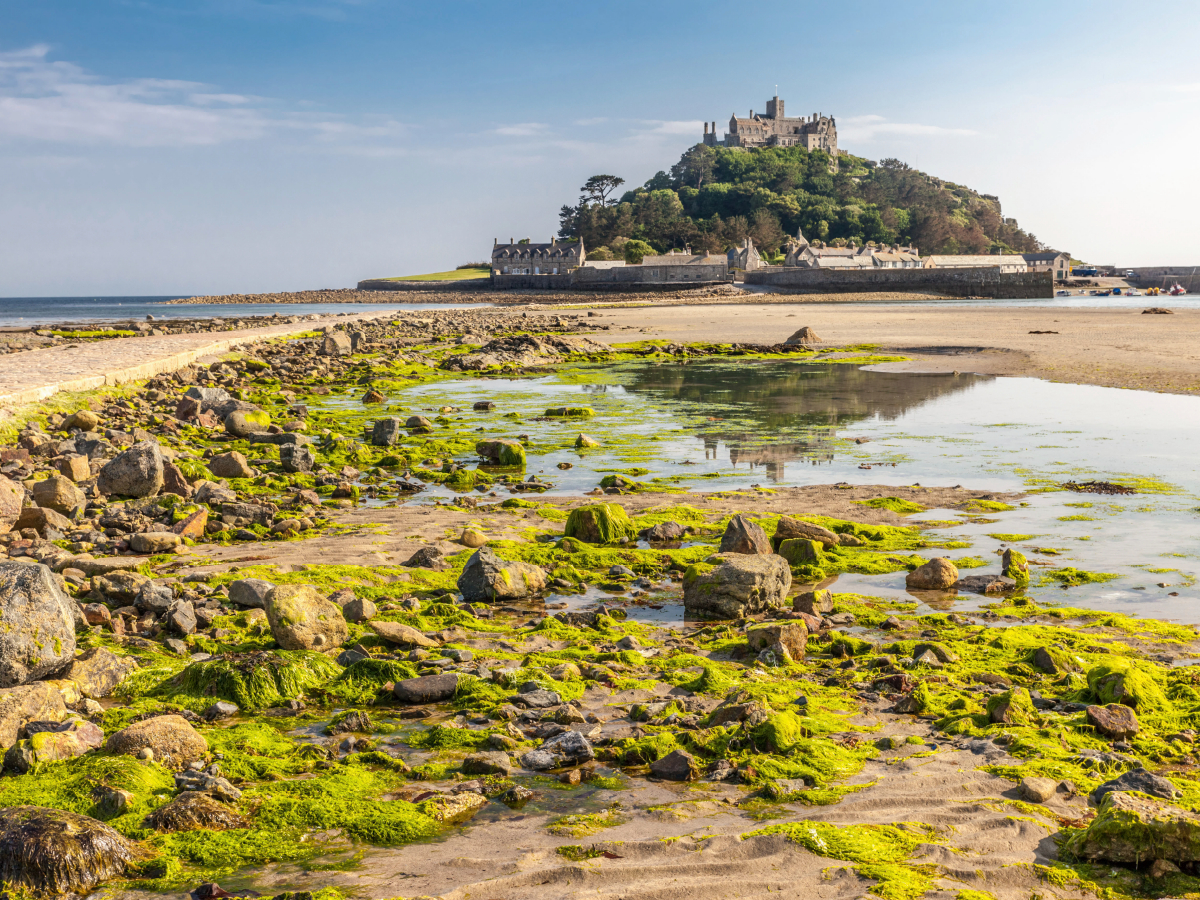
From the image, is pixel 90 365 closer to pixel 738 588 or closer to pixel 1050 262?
pixel 738 588

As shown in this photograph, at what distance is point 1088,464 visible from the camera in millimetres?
12359

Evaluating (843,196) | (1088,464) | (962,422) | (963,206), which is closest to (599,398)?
(962,422)

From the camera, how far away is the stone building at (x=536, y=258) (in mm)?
140000

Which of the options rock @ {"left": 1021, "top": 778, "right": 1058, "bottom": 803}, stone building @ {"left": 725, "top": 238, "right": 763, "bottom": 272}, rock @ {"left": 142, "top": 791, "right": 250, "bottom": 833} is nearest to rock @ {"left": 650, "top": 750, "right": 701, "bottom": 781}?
rock @ {"left": 1021, "top": 778, "right": 1058, "bottom": 803}

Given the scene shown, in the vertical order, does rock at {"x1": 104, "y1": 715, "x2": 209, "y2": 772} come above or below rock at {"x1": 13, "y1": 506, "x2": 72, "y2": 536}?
below

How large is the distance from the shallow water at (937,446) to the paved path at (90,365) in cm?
608

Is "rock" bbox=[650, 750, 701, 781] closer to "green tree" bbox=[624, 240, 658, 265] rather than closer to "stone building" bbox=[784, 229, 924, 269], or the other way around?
"stone building" bbox=[784, 229, 924, 269]

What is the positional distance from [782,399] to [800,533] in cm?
1254

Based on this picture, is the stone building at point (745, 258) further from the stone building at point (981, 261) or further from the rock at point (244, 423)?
the rock at point (244, 423)

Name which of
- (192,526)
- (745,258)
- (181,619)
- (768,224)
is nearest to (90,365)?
(192,526)

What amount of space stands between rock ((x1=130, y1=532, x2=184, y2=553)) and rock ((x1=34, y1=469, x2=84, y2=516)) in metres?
1.43

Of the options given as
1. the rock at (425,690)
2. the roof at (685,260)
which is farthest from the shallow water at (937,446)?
the roof at (685,260)

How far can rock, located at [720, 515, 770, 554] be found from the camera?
26.1ft

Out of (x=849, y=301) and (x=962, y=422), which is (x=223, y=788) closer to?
(x=962, y=422)
